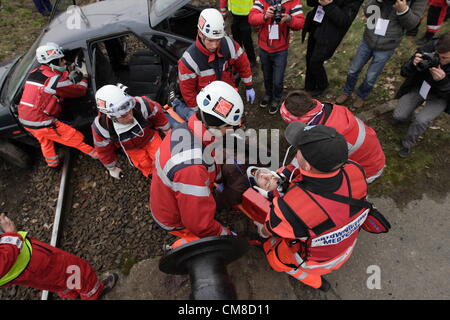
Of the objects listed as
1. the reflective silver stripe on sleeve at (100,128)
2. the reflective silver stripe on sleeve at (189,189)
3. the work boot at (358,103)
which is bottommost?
the work boot at (358,103)

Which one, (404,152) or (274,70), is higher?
(274,70)

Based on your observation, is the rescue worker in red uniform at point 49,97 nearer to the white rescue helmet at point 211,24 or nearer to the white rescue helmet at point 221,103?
the white rescue helmet at point 211,24

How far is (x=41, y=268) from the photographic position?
2.53 meters

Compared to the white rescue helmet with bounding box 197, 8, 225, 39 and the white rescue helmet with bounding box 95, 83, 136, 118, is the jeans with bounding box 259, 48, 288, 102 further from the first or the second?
the white rescue helmet with bounding box 95, 83, 136, 118

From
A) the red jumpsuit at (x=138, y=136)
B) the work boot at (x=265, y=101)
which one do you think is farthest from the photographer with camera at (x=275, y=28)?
the red jumpsuit at (x=138, y=136)

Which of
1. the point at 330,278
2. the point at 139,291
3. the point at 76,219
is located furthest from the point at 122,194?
the point at 330,278

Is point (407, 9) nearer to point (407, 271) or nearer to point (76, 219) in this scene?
point (407, 271)

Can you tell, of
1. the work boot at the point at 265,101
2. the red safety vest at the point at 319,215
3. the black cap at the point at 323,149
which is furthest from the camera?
the work boot at the point at 265,101

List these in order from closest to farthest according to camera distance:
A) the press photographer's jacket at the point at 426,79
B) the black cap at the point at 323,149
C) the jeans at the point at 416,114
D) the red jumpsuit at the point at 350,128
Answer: the black cap at the point at 323,149
the red jumpsuit at the point at 350,128
the press photographer's jacket at the point at 426,79
the jeans at the point at 416,114

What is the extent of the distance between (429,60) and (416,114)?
816 mm

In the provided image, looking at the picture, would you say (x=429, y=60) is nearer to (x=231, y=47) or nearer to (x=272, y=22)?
(x=272, y=22)

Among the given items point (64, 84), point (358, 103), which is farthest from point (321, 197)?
point (64, 84)

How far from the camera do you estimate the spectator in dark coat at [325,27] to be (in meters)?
3.55

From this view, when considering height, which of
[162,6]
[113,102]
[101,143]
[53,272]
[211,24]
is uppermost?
[211,24]
